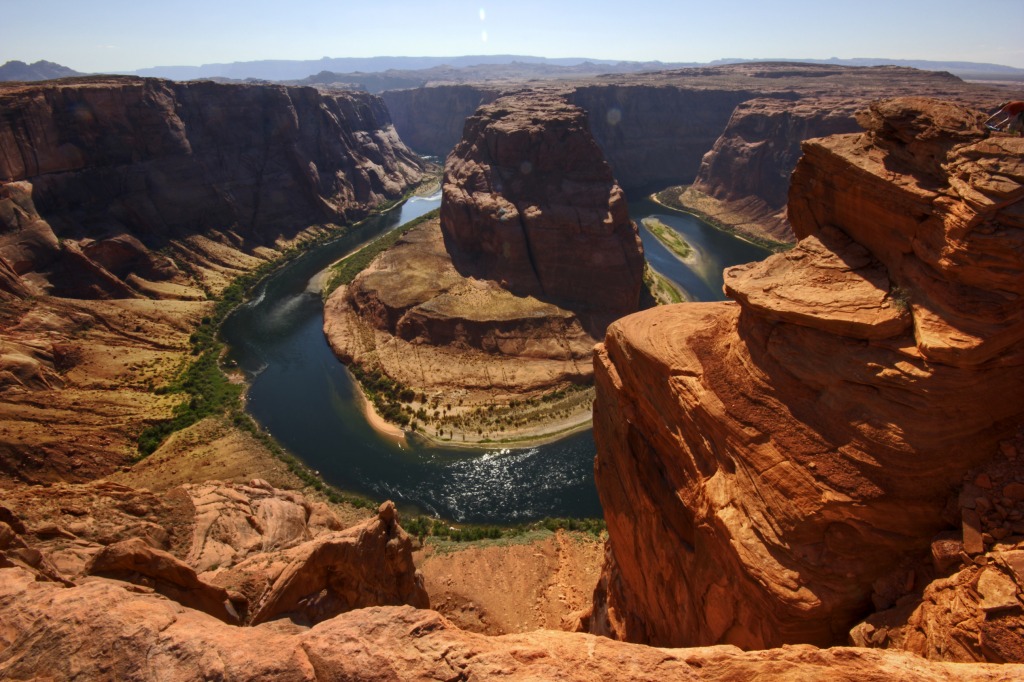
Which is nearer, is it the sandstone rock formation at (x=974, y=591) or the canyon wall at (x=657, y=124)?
the sandstone rock formation at (x=974, y=591)

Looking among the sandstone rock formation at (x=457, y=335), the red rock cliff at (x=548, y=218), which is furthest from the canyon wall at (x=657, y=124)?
the sandstone rock formation at (x=457, y=335)

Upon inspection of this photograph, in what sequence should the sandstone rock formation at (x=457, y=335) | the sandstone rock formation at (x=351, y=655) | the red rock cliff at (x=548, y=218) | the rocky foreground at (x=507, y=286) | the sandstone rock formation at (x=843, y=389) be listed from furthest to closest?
the red rock cliff at (x=548, y=218), the sandstone rock formation at (x=457, y=335), the rocky foreground at (x=507, y=286), the sandstone rock formation at (x=843, y=389), the sandstone rock formation at (x=351, y=655)

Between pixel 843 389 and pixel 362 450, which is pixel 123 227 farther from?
pixel 843 389

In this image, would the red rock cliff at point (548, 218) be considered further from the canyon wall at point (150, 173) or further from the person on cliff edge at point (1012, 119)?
the person on cliff edge at point (1012, 119)

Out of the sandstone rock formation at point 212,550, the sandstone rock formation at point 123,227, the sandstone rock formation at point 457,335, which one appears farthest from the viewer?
the sandstone rock formation at point 457,335

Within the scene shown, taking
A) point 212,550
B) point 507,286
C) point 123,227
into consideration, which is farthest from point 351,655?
point 123,227
